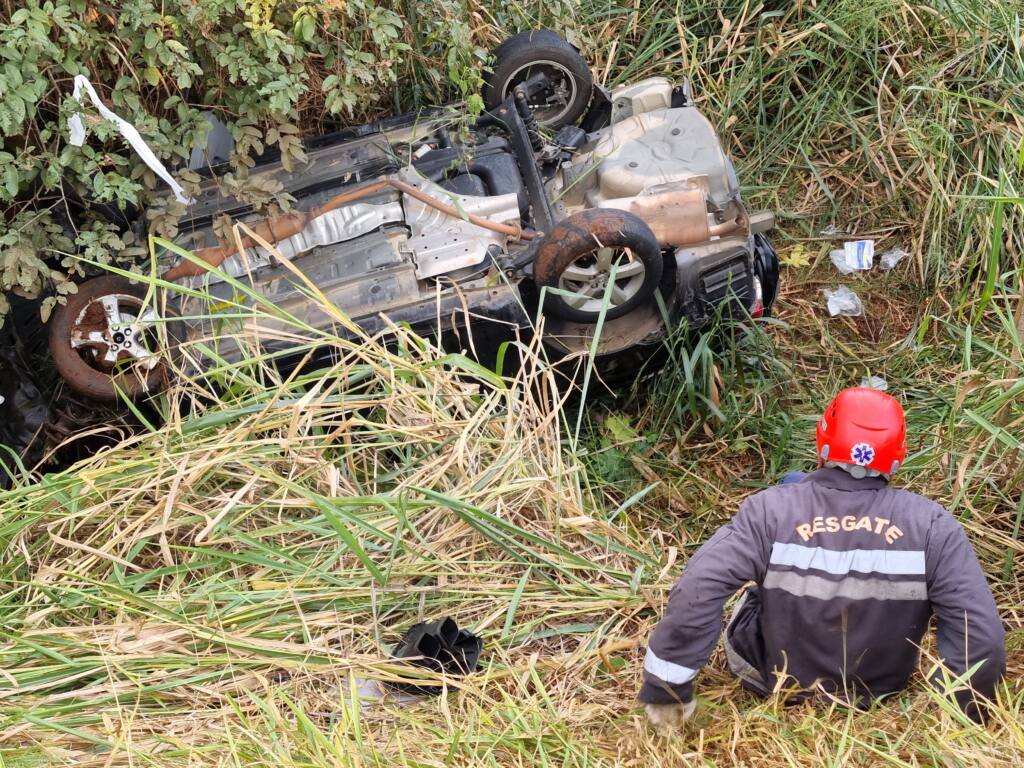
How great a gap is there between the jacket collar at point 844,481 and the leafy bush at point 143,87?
2473 mm

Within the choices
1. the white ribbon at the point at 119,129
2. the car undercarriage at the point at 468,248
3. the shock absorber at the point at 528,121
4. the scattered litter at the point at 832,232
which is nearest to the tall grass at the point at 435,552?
the car undercarriage at the point at 468,248

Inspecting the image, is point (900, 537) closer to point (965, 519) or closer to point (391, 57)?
point (965, 519)

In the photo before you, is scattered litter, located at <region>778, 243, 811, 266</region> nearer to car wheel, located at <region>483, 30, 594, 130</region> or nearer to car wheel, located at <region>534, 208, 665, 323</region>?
car wheel, located at <region>483, 30, 594, 130</region>

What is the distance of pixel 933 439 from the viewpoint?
12.5 ft

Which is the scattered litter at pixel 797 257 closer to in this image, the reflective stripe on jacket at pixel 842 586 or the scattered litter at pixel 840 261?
the scattered litter at pixel 840 261

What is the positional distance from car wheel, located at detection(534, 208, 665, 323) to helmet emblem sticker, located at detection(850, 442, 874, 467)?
1.32 metres

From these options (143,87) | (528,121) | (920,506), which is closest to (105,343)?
(143,87)

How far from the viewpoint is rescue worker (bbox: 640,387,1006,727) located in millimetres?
2502

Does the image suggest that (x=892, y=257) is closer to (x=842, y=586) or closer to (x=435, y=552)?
(x=842, y=586)

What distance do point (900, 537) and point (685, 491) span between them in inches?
70.2

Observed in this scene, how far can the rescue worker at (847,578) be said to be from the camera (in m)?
2.50

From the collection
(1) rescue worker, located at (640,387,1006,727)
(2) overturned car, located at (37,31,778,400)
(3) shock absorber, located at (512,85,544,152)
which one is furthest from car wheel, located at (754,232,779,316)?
(1) rescue worker, located at (640,387,1006,727)

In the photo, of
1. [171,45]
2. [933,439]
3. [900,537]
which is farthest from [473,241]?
[900,537]

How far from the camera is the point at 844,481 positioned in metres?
2.56
